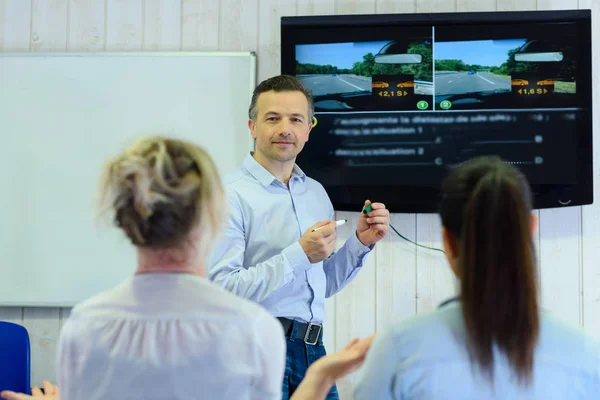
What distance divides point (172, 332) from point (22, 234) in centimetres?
224

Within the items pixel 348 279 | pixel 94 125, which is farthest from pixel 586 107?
pixel 94 125

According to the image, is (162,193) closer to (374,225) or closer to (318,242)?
(318,242)

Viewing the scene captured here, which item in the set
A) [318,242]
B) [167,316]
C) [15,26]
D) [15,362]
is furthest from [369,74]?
[167,316]

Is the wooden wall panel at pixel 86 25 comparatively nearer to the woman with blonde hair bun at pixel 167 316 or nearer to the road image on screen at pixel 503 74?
the road image on screen at pixel 503 74

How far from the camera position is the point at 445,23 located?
2854mm

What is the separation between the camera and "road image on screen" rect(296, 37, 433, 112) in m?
2.86

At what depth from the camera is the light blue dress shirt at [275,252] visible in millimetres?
2121

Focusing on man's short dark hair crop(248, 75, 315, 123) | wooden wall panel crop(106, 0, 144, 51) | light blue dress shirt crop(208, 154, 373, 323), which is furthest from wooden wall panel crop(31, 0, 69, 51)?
light blue dress shirt crop(208, 154, 373, 323)

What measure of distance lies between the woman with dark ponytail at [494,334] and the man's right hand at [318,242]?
99 cm

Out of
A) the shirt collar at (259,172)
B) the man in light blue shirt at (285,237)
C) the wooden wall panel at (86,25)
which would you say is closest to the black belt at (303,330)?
the man in light blue shirt at (285,237)

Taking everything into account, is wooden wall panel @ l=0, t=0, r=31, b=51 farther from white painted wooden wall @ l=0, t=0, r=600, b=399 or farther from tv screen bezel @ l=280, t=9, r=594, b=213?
tv screen bezel @ l=280, t=9, r=594, b=213

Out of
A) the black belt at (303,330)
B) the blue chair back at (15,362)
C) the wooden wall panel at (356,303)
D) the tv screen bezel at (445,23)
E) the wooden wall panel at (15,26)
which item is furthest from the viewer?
the wooden wall panel at (15,26)

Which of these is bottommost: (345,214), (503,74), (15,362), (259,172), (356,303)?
(15,362)

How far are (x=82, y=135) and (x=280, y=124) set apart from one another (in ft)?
3.94
